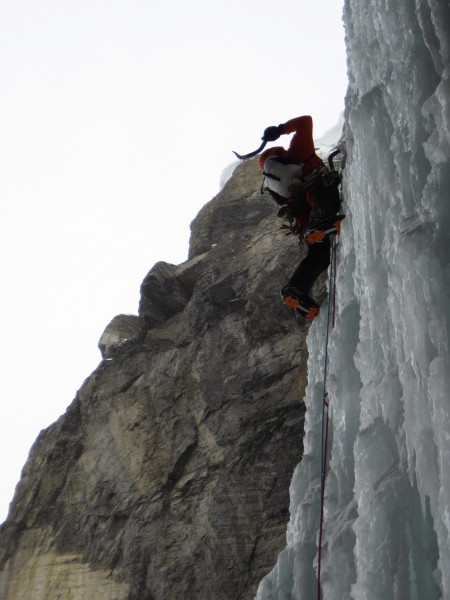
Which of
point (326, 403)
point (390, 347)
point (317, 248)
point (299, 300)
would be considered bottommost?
point (390, 347)

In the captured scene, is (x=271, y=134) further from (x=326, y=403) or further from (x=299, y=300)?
(x=326, y=403)

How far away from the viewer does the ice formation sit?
10.1ft

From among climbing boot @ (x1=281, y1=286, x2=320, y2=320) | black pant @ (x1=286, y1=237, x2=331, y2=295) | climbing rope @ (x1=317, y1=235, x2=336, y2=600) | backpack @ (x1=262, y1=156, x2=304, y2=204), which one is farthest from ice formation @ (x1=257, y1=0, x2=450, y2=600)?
backpack @ (x1=262, y1=156, x2=304, y2=204)

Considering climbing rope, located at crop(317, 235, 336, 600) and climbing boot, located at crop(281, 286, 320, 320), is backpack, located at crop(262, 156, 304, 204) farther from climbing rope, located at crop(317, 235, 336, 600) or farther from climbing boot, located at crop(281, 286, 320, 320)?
climbing boot, located at crop(281, 286, 320, 320)

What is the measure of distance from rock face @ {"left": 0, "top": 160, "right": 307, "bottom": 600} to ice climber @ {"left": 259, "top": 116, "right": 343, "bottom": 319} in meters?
2.35

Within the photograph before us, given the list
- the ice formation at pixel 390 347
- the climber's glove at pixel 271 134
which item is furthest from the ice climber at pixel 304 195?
the ice formation at pixel 390 347

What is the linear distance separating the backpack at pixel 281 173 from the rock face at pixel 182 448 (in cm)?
260

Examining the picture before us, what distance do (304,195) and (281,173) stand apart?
292 mm

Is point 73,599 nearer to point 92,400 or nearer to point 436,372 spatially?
point 92,400

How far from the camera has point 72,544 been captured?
30.4ft

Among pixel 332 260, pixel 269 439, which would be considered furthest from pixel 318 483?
pixel 269 439

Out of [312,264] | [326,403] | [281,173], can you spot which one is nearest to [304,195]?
[281,173]

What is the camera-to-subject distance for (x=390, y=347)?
388 centimetres

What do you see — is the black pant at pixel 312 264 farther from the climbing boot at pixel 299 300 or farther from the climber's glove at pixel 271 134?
the climber's glove at pixel 271 134
